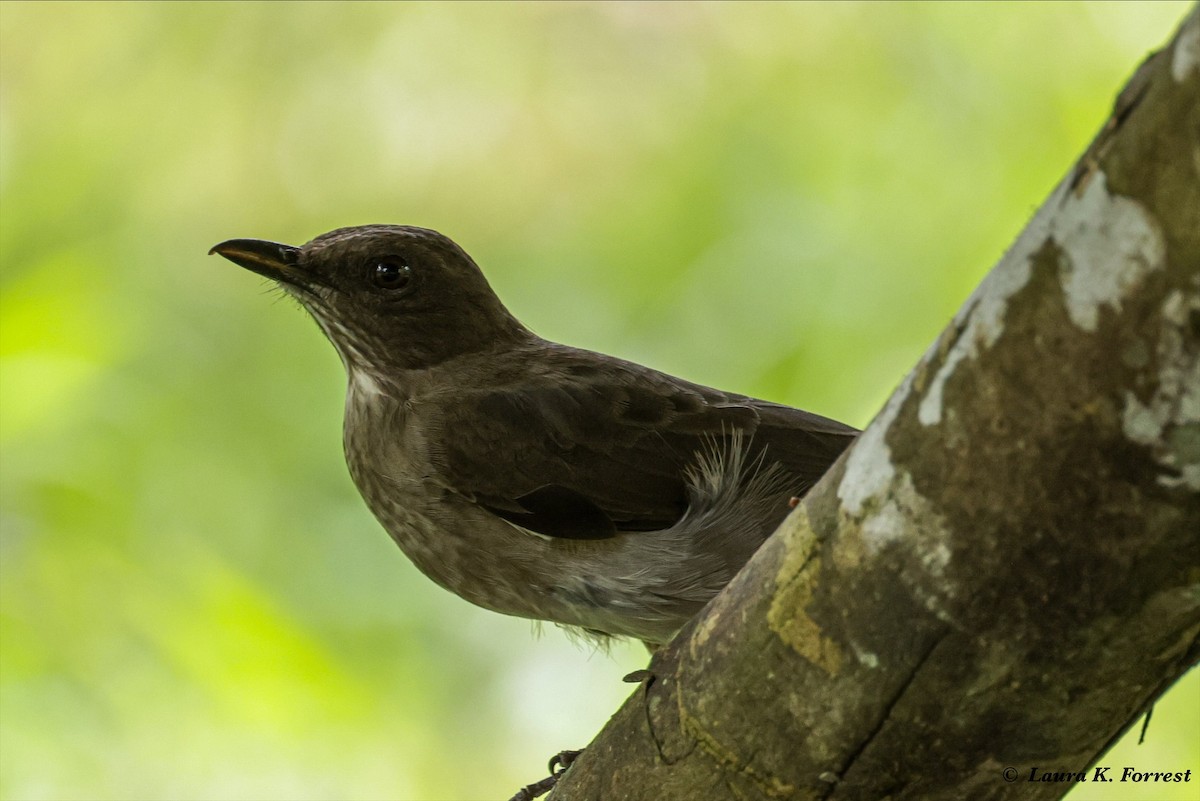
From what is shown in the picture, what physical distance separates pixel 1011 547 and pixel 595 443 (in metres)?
2.12

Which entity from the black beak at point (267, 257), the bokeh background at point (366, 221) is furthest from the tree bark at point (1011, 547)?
the bokeh background at point (366, 221)

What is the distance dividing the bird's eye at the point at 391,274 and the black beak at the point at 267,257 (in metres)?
0.23

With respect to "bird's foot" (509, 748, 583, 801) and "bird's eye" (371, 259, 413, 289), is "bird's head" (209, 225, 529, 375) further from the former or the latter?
"bird's foot" (509, 748, 583, 801)

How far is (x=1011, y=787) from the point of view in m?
2.25

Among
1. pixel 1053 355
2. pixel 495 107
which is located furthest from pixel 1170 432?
pixel 495 107

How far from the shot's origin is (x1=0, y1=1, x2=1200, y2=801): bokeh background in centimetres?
518

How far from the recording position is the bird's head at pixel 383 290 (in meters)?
4.20

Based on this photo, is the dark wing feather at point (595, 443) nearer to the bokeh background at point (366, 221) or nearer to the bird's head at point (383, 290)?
the bird's head at point (383, 290)

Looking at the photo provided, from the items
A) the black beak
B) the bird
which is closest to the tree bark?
the bird

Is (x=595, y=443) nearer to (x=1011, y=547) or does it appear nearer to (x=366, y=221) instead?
(x=1011, y=547)

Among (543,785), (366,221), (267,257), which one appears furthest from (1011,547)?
(366,221)

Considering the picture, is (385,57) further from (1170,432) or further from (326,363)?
(1170,432)

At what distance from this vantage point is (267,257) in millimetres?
4164

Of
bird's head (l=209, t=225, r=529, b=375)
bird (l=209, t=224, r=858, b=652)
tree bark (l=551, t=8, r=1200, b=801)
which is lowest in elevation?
tree bark (l=551, t=8, r=1200, b=801)
